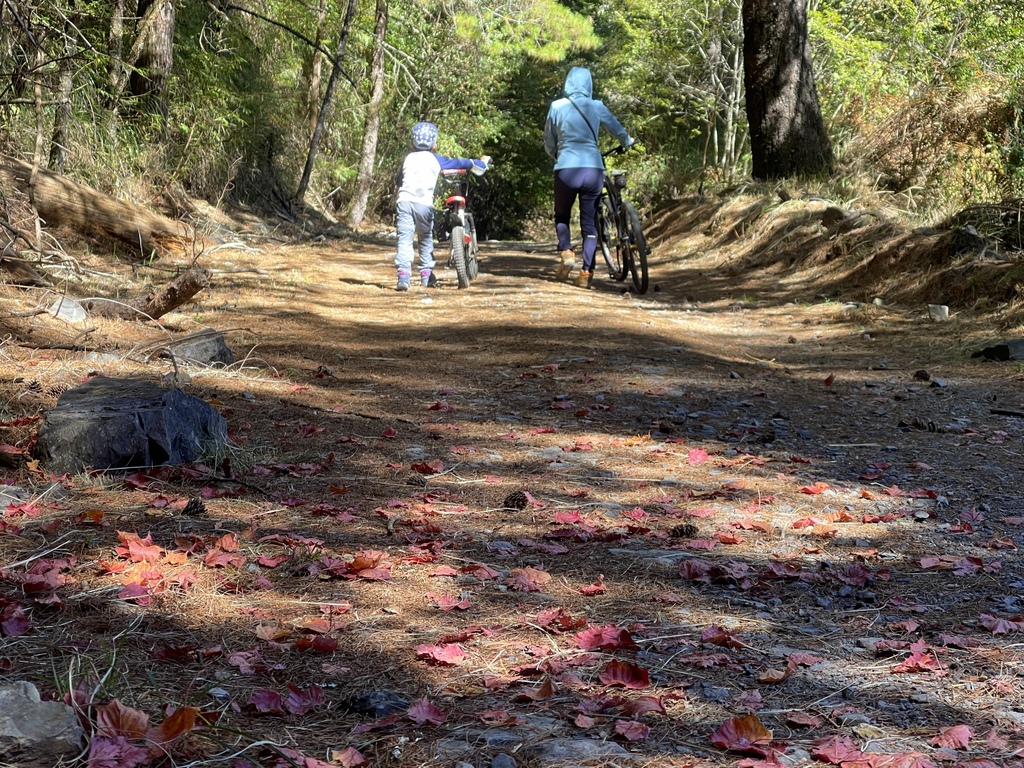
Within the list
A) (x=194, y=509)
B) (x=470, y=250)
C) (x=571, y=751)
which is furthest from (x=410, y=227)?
(x=571, y=751)

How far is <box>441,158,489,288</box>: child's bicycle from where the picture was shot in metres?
11.1

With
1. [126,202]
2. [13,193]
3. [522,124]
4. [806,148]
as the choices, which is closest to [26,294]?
[13,193]

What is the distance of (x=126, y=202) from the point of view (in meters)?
10.4

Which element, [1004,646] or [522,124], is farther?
[522,124]

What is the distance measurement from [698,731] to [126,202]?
9.60m

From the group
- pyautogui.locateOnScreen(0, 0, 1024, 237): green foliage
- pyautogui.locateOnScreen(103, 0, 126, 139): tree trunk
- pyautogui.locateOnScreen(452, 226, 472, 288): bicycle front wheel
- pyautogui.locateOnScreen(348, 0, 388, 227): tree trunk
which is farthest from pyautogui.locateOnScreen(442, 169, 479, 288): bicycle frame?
pyautogui.locateOnScreen(348, 0, 388, 227): tree trunk

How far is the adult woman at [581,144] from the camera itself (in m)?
11.0

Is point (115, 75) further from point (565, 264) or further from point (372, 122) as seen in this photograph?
point (372, 122)

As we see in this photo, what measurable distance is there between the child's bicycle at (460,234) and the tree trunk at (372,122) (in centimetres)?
1053

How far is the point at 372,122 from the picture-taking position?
22828 millimetres

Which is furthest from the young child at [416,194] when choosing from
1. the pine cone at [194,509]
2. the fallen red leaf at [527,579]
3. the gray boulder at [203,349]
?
the fallen red leaf at [527,579]

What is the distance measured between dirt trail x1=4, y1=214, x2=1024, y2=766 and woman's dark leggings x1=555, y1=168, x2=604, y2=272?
4.02 metres

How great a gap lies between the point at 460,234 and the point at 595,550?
799cm

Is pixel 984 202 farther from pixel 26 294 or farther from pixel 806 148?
pixel 26 294
